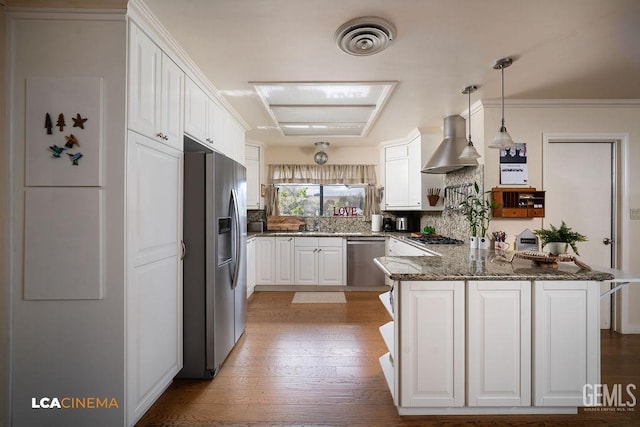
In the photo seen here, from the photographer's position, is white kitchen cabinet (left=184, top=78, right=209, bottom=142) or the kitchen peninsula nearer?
the kitchen peninsula

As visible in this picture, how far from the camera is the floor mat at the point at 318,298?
3.97 meters

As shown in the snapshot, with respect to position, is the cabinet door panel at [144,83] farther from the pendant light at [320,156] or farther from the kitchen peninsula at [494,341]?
the pendant light at [320,156]

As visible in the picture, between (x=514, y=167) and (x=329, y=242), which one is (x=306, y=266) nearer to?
(x=329, y=242)

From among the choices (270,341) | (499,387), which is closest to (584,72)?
(499,387)

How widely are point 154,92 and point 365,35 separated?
4.43 ft

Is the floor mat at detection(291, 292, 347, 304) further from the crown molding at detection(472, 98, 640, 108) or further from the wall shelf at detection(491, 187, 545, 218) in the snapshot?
the crown molding at detection(472, 98, 640, 108)

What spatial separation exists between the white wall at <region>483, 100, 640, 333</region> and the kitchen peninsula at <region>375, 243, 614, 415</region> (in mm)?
1365

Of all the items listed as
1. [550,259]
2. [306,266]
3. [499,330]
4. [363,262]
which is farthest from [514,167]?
[306,266]

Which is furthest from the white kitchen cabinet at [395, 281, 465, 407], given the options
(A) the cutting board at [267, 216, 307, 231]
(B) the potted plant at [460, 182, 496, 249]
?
(A) the cutting board at [267, 216, 307, 231]

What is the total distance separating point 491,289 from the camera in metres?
1.71

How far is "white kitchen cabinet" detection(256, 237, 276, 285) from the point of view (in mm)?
4426

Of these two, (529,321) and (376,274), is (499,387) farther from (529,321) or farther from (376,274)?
(376,274)

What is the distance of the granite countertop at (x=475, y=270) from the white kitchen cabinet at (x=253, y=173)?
3.07 metres

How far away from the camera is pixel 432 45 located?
1961 mm
